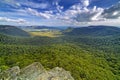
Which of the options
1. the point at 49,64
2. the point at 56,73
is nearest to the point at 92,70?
the point at 49,64

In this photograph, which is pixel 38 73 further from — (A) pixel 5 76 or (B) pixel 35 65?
(A) pixel 5 76

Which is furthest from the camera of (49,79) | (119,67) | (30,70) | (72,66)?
(119,67)

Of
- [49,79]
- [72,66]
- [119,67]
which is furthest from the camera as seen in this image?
[119,67]

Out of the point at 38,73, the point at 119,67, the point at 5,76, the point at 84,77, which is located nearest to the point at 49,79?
the point at 38,73

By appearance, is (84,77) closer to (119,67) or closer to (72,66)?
(72,66)

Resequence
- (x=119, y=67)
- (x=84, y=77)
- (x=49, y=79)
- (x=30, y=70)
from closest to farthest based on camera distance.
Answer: (x=49, y=79) → (x=30, y=70) → (x=84, y=77) → (x=119, y=67)

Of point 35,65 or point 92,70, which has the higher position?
point 35,65

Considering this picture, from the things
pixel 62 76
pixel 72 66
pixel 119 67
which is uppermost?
pixel 62 76

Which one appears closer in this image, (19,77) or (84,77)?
(19,77)

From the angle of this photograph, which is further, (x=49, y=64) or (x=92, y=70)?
(x=92, y=70)
